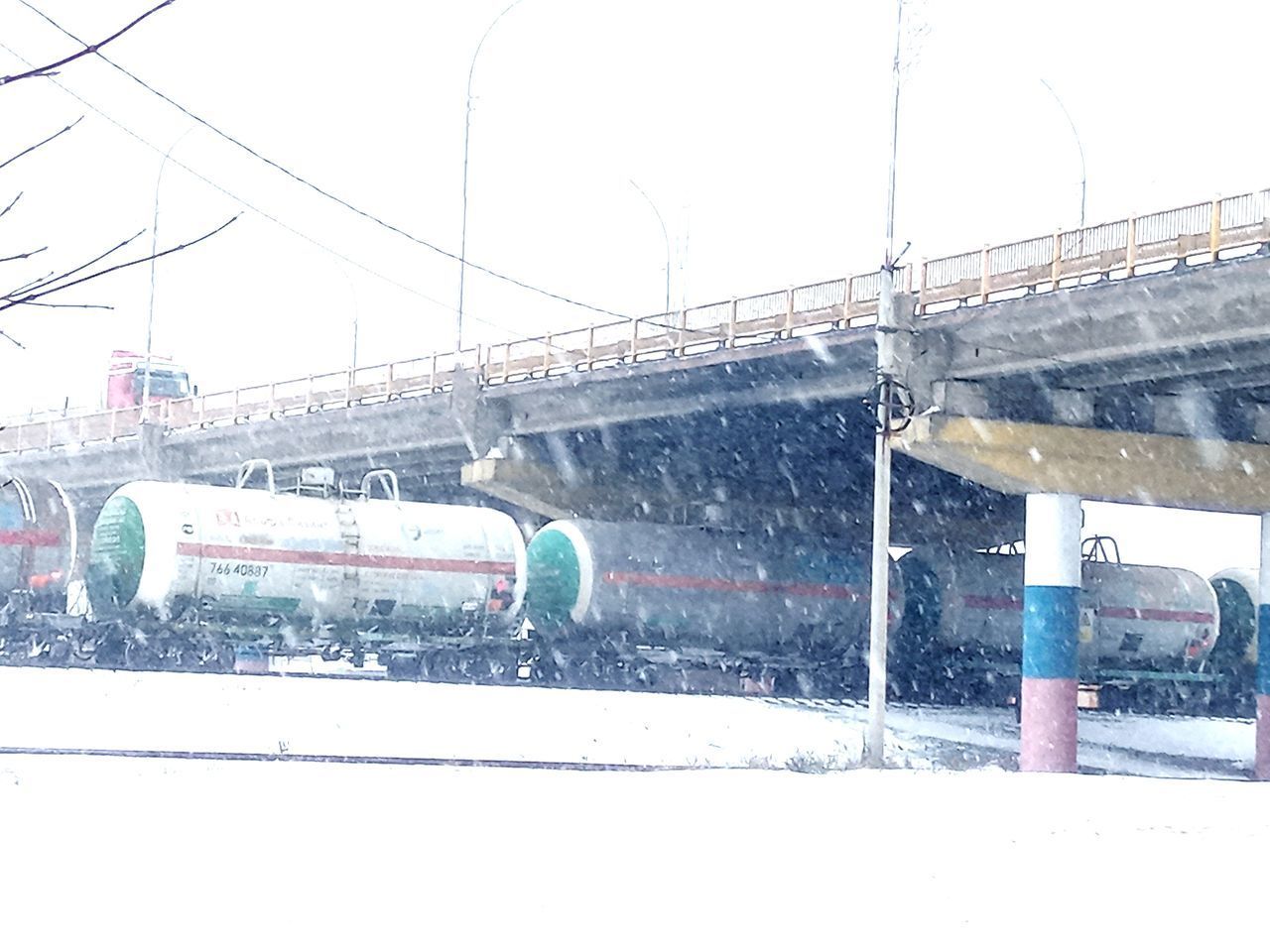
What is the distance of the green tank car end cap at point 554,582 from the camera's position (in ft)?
110

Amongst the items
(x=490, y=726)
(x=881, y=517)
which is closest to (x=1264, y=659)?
(x=881, y=517)

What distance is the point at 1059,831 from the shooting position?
12.5m

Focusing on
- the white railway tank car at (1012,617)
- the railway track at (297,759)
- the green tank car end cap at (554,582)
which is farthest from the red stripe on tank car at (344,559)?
the railway track at (297,759)

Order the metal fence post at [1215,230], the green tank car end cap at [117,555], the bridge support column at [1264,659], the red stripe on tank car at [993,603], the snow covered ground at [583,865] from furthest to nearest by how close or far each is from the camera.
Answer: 1. the red stripe on tank car at [993,603]
2. the bridge support column at [1264,659]
3. the green tank car end cap at [117,555]
4. the metal fence post at [1215,230]
5. the snow covered ground at [583,865]

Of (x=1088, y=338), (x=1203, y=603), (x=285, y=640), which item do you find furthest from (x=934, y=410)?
(x=1203, y=603)

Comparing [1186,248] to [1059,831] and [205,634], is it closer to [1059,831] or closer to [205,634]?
[1059,831]

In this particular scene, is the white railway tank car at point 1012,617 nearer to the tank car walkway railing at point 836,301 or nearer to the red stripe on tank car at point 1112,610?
the red stripe on tank car at point 1112,610

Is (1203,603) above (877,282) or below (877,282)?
below

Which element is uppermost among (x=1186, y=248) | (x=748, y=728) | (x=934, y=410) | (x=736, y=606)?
(x=1186, y=248)

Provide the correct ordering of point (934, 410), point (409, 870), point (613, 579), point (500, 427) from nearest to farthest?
point (409, 870) < point (934, 410) < point (613, 579) < point (500, 427)

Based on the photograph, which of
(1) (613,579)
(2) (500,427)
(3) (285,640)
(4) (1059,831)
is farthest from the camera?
(2) (500,427)

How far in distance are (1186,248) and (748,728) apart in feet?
36.4

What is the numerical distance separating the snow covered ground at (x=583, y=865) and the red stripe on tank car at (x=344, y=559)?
46.1ft

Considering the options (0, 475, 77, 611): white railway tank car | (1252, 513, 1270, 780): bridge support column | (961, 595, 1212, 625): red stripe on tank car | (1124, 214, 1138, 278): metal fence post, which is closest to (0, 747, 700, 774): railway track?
(1124, 214, 1138, 278): metal fence post
